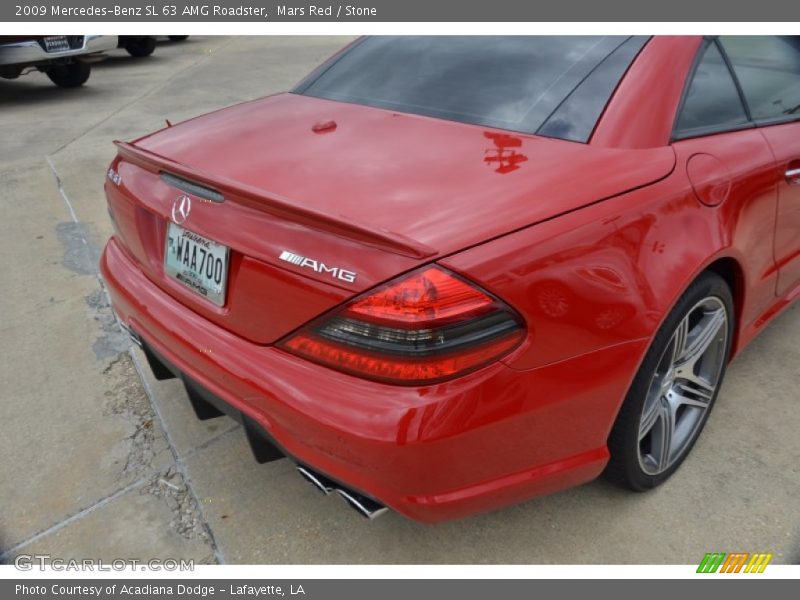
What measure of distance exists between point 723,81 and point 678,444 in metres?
1.25

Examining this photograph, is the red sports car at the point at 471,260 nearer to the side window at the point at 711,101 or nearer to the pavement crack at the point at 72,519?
the side window at the point at 711,101

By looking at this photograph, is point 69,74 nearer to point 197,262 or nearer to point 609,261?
point 197,262

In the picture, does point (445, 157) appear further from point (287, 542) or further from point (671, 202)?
point (287, 542)

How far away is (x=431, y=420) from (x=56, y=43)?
8.61 meters

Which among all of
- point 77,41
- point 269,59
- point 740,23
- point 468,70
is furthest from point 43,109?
point 740,23

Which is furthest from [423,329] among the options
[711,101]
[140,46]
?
[140,46]

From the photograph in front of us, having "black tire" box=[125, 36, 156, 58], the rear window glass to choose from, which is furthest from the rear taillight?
"black tire" box=[125, 36, 156, 58]

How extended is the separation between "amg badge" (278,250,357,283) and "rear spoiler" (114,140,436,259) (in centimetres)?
8

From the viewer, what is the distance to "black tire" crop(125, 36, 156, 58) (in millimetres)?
11841

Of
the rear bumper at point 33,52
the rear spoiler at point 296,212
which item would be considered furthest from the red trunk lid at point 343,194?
the rear bumper at point 33,52

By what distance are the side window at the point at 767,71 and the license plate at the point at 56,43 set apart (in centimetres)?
809

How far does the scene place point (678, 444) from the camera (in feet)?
7.29

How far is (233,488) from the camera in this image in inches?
86.6

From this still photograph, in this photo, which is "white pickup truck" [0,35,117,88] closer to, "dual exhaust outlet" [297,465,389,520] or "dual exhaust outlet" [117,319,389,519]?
"dual exhaust outlet" [117,319,389,519]
